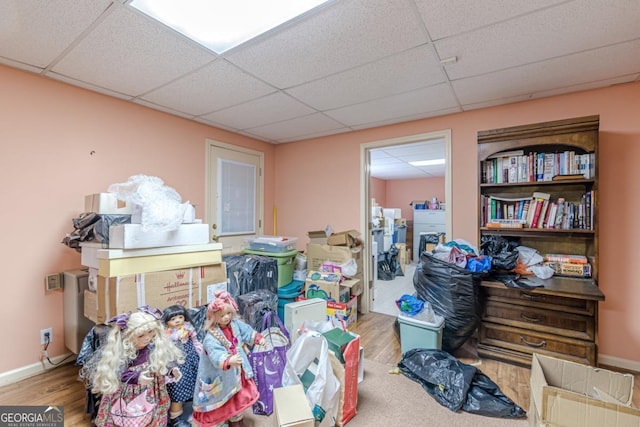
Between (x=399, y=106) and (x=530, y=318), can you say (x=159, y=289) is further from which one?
(x=530, y=318)

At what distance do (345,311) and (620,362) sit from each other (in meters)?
2.24

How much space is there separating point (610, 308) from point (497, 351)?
0.98 meters

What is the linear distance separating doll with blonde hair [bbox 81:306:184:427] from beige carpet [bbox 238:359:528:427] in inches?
22.5

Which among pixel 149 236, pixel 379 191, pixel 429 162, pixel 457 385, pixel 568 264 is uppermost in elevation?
pixel 429 162

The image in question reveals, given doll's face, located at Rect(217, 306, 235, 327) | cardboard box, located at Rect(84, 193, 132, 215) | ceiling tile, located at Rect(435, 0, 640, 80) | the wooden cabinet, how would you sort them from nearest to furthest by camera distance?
ceiling tile, located at Rect(435, 0, 640, 80) < doll's face, located at Rect(217, 306, 235, 327) < cardboard box, located at Rect(84, 193, 132, 215) < the wooden cabinet

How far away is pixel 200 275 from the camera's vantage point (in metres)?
2.16

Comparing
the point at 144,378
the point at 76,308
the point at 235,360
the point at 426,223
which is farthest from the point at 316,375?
the point at 426,223

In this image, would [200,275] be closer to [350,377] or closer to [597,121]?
[350,377]

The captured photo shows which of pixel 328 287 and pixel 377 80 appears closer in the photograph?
pixel 377 80

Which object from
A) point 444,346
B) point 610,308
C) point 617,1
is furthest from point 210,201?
point 610,308

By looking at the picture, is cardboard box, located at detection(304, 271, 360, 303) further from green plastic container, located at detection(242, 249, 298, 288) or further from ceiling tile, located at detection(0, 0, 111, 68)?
ceiling tile, located at detection(0, 0, 111, 68)

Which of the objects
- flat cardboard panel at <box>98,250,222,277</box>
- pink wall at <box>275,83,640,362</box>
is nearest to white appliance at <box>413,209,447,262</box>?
pink wall at <box>275,83,640,362</box>

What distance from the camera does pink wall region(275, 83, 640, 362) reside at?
2.29 meters

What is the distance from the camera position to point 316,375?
1.67 metres
